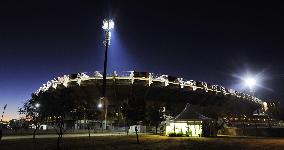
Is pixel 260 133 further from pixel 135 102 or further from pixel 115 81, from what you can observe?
pixel 115 81

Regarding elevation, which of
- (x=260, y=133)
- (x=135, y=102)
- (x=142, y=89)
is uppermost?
(x=142, y=89)

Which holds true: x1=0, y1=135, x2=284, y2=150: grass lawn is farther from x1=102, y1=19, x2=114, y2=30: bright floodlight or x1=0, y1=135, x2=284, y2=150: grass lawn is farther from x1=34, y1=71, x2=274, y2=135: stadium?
x1=102, y1=19, x2=114, y2=30: bright floodlight

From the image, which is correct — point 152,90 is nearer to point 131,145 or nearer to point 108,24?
point 108,24

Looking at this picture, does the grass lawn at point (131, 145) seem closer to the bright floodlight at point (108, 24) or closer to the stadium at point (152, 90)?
the stadium at point (152, 90)

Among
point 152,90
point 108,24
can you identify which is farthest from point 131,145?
point 152,90

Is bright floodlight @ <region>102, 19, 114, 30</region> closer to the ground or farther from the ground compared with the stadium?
farther from the ground

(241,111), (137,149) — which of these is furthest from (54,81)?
(241,111)

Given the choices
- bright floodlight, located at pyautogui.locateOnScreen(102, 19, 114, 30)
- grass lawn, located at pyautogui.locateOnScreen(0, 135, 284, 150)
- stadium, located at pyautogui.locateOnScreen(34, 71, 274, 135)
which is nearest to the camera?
grass lawn, located at pyautogui.locateOnScreen(0, 135, 284, 150)

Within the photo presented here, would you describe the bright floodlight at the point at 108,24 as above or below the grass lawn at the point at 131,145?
above

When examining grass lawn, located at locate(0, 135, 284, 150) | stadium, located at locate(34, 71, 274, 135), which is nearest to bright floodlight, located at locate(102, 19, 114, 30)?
stadium, located at locate(34, 71, 274, 135)

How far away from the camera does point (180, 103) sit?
7912 centimetres

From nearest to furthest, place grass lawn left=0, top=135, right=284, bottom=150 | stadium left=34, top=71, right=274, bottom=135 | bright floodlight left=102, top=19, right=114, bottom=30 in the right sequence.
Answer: grass lawn left=0, top=135, right=284, bottom=150 → bright floodlight left=102, top=19, right=114, bottom=30 → stadium left=34, top=71, right=274, bottom=135

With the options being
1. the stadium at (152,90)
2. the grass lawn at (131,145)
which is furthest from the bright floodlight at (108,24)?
the grass lawn at (131,145)

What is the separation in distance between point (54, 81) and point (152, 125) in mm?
25536
